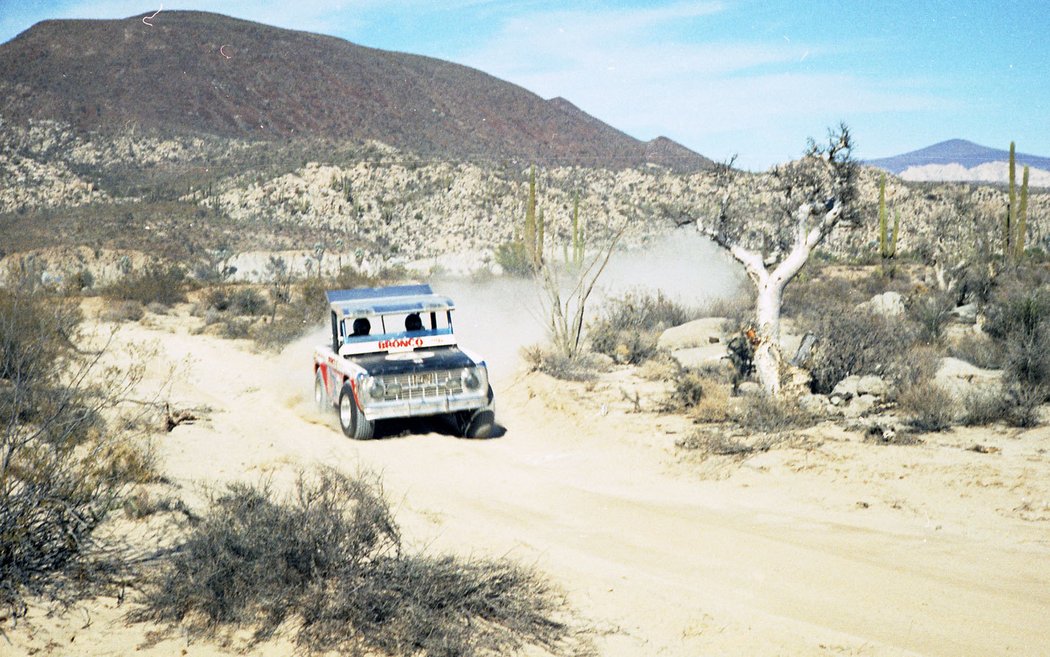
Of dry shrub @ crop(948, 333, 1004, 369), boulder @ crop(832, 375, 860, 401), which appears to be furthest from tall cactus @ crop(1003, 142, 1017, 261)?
boulder @ crop(832, 375, 860, 401)

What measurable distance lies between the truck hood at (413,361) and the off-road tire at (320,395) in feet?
3.74

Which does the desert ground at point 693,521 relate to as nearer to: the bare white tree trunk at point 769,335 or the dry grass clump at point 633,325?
the bare white tree trunk at point 769,335

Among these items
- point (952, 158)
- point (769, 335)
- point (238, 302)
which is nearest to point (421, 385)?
point (769, 335)

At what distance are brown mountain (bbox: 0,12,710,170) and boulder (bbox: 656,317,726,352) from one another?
186 feet

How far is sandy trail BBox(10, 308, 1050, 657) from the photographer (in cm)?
654

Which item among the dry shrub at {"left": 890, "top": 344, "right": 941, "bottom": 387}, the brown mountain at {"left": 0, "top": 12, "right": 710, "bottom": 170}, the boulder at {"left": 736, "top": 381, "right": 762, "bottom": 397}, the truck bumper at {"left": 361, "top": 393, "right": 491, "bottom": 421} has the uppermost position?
the brown mountain at {"left": 0, "top": 12, "right": 710, "bottom": 170}

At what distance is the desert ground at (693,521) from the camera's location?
6.39 metres

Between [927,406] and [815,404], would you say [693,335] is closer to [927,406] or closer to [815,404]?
[815,404]

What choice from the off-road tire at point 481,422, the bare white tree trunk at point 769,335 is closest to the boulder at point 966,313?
the bare white tree trunk at point 769,335

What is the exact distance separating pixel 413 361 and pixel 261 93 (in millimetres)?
82162

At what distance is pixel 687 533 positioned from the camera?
8.91 metres

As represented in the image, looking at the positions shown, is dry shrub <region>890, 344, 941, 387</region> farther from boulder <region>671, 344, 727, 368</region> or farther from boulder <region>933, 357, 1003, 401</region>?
boulder <region>671, 344, 727, 368</region>

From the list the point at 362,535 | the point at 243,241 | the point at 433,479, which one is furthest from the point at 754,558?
the point at 243,241

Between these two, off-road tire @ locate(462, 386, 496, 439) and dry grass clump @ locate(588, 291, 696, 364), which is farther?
dry grass clump @ locate(588, 291, 696, 364)
